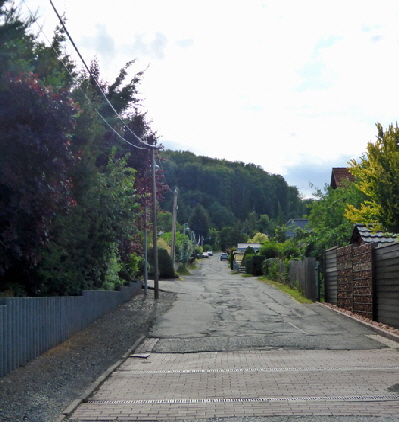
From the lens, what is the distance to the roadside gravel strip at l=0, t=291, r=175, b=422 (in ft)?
23.2

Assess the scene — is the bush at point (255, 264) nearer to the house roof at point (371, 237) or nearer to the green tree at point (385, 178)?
the house roof at point (371, 237)

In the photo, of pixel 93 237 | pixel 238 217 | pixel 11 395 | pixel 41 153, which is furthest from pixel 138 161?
pixel 238 217

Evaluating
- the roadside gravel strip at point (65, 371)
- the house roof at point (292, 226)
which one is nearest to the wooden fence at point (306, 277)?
the house roof at point (292, 226)

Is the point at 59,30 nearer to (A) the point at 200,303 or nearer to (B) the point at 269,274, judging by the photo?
(A) the point at 200,303

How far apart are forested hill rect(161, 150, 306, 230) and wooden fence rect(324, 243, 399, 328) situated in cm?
10936

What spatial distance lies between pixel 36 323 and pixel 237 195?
139 meters

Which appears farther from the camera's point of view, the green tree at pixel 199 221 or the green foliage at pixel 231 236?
the green tree at pixel 199 221

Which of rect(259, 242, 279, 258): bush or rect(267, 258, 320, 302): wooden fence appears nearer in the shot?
rect(267, 258, 320, 302): wooden fence

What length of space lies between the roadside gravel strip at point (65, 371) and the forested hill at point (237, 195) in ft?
373

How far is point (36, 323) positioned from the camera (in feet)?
34.2

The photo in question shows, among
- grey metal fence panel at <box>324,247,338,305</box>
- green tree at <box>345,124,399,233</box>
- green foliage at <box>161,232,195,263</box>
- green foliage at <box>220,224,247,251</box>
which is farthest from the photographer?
green foliage at <box>220,224,247,251</box>

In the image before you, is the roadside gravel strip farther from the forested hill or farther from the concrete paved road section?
the forested hill

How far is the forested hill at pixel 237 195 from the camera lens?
13412cm

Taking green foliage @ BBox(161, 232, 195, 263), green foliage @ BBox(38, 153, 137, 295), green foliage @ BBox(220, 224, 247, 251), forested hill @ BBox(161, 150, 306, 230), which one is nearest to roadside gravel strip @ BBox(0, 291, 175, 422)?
green foliage @ BBox(38, 153, 137, 295)
